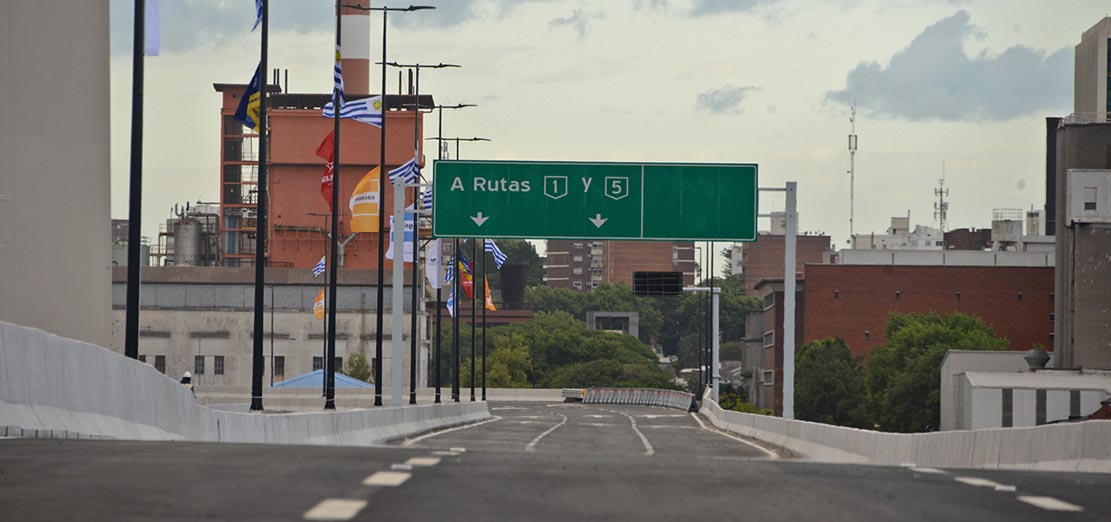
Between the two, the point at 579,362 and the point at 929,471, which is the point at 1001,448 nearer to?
the point at 929,471

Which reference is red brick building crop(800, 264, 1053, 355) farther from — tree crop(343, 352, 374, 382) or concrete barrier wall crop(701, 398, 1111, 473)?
concrete barrier wall crop(701, 398, 1111, 473)

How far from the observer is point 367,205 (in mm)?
62781

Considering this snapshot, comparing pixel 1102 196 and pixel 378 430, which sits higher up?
pixel 1102 196

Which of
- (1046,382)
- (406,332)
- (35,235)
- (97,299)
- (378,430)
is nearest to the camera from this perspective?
(35,235)

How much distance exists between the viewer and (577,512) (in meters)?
10.1

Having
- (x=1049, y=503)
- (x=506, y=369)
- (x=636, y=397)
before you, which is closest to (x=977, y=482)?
(x=1049, y=503)

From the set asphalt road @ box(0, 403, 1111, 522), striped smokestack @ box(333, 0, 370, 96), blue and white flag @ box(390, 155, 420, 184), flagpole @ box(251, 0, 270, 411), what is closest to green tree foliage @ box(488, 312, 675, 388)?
striped smokestack @ box(333, 0, 370, 96)

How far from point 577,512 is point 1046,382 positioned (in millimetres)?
71039

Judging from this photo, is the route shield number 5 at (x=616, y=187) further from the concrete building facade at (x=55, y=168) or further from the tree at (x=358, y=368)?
the tree at (x=358, y=368)

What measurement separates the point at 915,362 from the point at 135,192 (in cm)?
8738

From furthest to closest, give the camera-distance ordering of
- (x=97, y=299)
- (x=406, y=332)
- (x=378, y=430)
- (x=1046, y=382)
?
(x=406, y=332), (x=1046, y=382), (x=378, y=430), (x=97, y=299)

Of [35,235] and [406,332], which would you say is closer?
[35,235]

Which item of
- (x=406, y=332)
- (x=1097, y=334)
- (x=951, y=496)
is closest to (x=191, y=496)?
(x=951, y=496)

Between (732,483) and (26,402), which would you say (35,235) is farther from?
(732,483)
